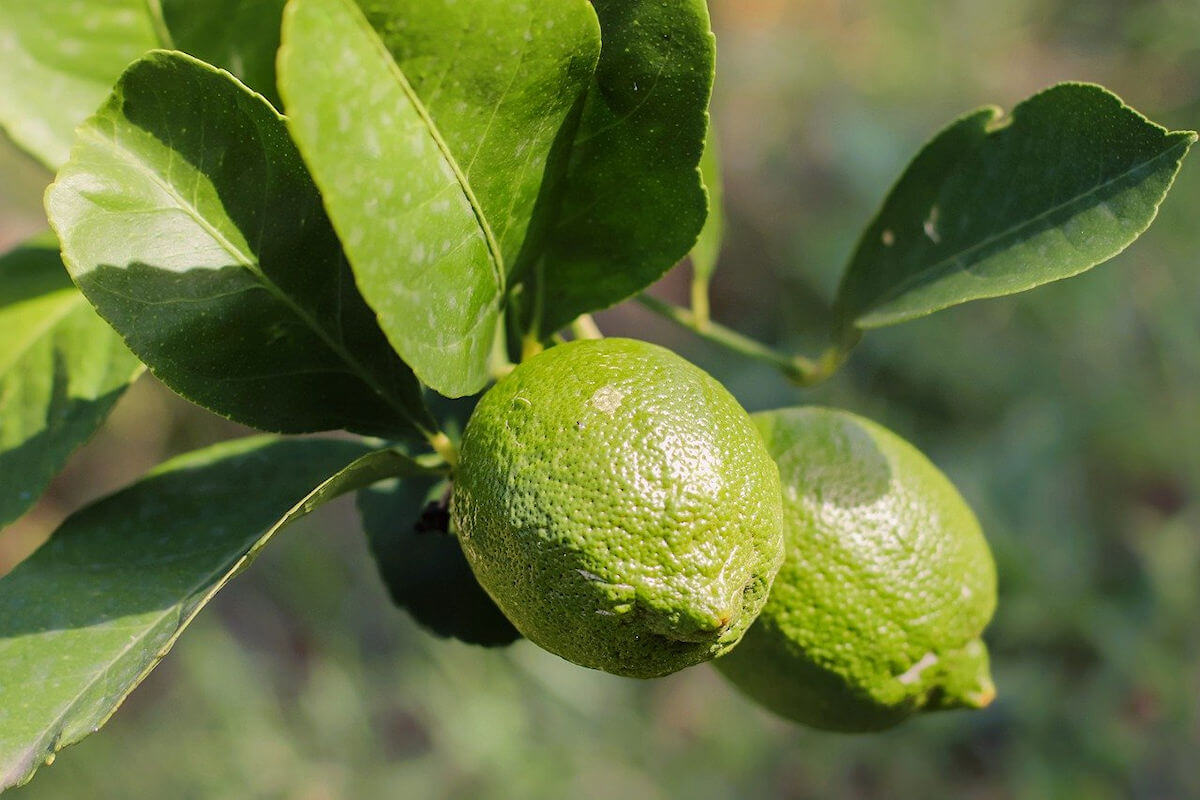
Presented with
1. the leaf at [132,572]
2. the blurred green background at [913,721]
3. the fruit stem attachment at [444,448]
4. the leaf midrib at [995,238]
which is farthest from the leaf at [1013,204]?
the blurred green background at [913,721]

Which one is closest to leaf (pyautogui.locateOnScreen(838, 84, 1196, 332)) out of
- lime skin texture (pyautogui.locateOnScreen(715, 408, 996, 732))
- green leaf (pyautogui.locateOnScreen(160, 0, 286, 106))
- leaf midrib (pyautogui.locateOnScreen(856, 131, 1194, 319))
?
leaf midrib (pyautogui.locateOnScreen(856, 131, 1194, 319))

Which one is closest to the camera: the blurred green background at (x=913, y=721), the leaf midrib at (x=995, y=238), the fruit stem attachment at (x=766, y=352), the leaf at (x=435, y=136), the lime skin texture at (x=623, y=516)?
the leaf at (x=435, y=136)

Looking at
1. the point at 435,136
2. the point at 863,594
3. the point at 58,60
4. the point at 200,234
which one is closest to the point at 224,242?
the point at 200,234

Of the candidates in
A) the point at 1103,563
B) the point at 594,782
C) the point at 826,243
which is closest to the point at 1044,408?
the point at 1103,563

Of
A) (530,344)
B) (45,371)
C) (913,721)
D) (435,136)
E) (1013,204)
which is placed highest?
(435,136)

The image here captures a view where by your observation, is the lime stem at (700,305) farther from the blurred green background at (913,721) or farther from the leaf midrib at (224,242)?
the blurred green background at (913,721)

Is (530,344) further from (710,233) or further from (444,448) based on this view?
(710,233)
